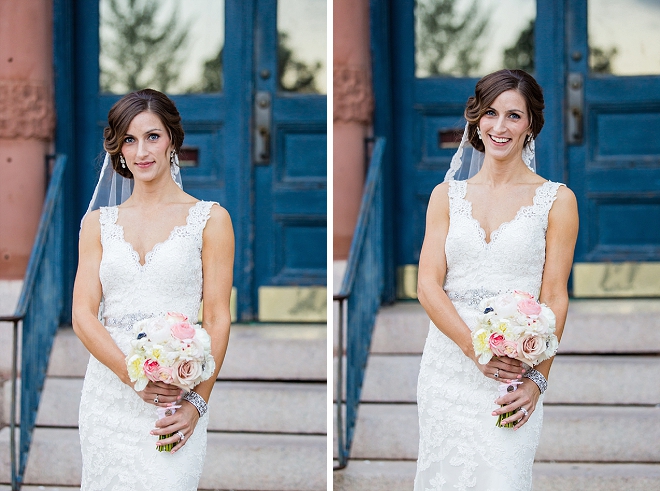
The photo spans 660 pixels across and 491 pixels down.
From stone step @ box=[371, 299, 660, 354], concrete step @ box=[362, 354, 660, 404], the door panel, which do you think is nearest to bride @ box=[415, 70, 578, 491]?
concrete step @ box=[362, 354, 660, 404]

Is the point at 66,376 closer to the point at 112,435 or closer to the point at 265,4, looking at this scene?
the point at 112,435

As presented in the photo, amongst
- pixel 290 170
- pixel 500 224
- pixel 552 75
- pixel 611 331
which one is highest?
pixel 552 75

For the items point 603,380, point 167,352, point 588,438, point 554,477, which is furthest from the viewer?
point 603,380

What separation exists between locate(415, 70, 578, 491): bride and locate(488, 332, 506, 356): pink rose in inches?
4.5

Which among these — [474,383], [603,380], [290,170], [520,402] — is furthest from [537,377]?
[290,170]

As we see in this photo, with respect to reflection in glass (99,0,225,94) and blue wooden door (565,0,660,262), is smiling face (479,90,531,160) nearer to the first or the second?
blue wooden door (565,0,660,262)

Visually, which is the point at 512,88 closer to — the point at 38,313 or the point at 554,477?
the point at 554,477

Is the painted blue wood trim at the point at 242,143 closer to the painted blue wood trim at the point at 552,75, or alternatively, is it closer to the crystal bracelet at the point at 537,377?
the painted blue wood trim at the point at 552,75

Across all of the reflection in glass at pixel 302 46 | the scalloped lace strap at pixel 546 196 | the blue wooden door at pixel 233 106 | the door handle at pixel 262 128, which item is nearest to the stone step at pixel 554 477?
the blue wooden door at pixel 233 106

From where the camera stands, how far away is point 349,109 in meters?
4.63

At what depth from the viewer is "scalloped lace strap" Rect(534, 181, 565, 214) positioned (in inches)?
106

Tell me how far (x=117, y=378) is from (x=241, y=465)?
4.69 feet

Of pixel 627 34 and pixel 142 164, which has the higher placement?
pixel 627 34

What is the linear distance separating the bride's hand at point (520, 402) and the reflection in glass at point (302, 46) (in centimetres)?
257
